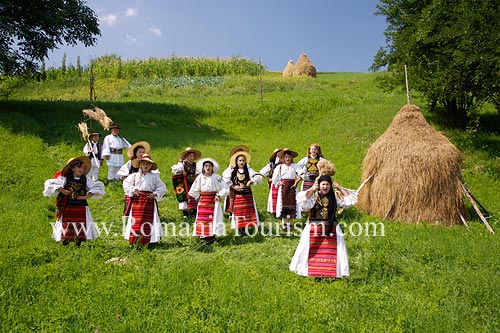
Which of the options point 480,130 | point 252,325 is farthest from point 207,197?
point 480,130

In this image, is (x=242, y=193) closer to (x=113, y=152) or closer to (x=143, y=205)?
(x=143, y=205)

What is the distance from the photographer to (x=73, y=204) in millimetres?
7336

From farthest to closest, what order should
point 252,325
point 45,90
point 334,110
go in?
point 45,90, point 334,110, point 252,325

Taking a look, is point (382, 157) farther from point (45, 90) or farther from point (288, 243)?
point (45, 90)

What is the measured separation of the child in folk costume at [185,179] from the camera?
32.7 ft

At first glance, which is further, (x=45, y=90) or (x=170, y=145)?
(x=45, y=90)

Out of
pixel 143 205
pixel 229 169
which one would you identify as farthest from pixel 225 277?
pixel 229 169

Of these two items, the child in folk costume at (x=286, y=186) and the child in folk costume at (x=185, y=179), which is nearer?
the child in folk costume at (x=286, y=186)

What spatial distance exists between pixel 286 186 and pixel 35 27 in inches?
679

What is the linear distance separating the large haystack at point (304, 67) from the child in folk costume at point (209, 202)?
3399 cm

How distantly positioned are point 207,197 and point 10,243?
3.73 meters

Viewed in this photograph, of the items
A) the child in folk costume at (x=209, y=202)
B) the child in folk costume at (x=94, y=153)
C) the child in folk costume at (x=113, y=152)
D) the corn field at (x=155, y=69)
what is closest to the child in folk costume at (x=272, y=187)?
the child in folk costume at (x=209, y=202)

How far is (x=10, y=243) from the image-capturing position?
7199 millimetres

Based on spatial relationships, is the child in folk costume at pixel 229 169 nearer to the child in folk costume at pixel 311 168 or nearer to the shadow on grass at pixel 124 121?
the child in folk costume at pixel 311 168
